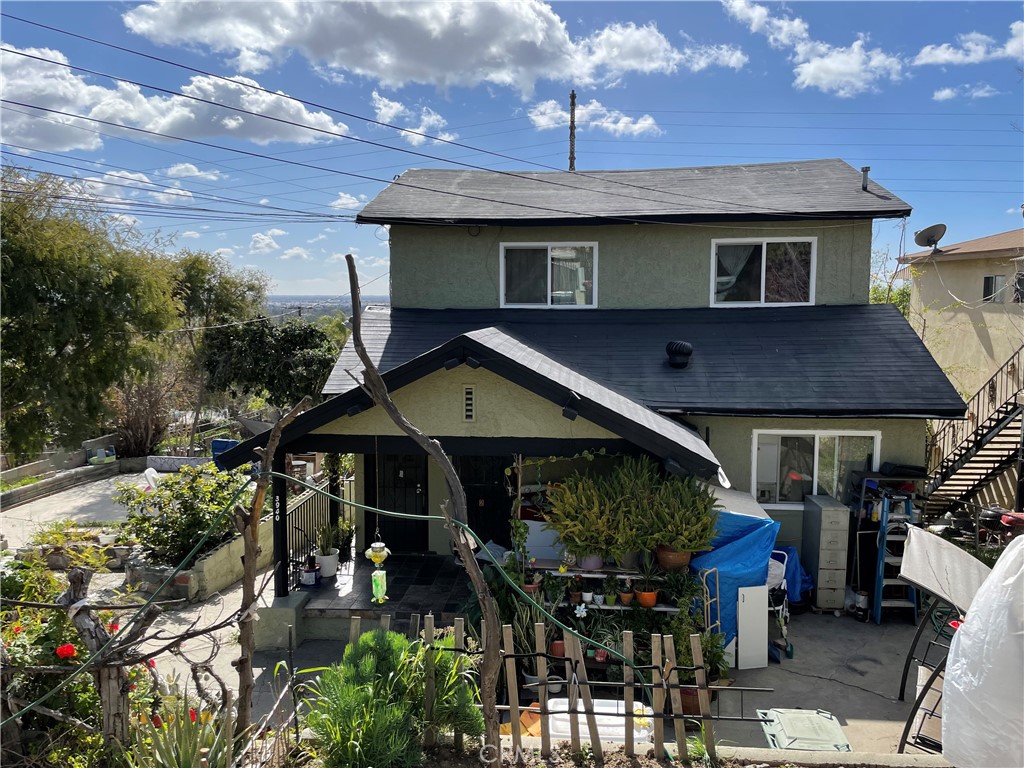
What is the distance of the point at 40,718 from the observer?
492cm

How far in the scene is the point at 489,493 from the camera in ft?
37.8

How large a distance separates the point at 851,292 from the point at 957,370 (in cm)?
995

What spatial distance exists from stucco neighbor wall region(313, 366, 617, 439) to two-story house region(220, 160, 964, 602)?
0.8 inches

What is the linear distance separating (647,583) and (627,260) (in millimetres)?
7105

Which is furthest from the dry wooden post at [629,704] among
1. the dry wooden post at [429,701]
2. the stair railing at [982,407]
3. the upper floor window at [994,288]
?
the upper floor window at [994,288]

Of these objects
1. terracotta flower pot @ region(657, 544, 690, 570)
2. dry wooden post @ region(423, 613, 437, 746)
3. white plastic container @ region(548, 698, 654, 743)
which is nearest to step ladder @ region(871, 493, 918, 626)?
terracotta flower pot @ region(657, 544, 690, 570)

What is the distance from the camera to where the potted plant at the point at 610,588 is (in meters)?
8.09

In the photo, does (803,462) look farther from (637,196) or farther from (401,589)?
(401,589)

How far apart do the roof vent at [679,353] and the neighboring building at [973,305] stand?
34.3ft

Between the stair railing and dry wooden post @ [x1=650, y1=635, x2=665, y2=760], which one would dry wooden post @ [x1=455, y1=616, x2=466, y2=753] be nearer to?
dry wooden post @ [x1=650, y1=635, x2=665, y2=760]

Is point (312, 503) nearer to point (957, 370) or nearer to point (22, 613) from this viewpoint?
point (22, 613)

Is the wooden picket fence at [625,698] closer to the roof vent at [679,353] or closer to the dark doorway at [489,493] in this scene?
the dark doorway at [489,493]

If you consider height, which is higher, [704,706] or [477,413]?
[477,413]

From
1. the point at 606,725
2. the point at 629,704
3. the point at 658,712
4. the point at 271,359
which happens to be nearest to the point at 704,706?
the point at 658,712
